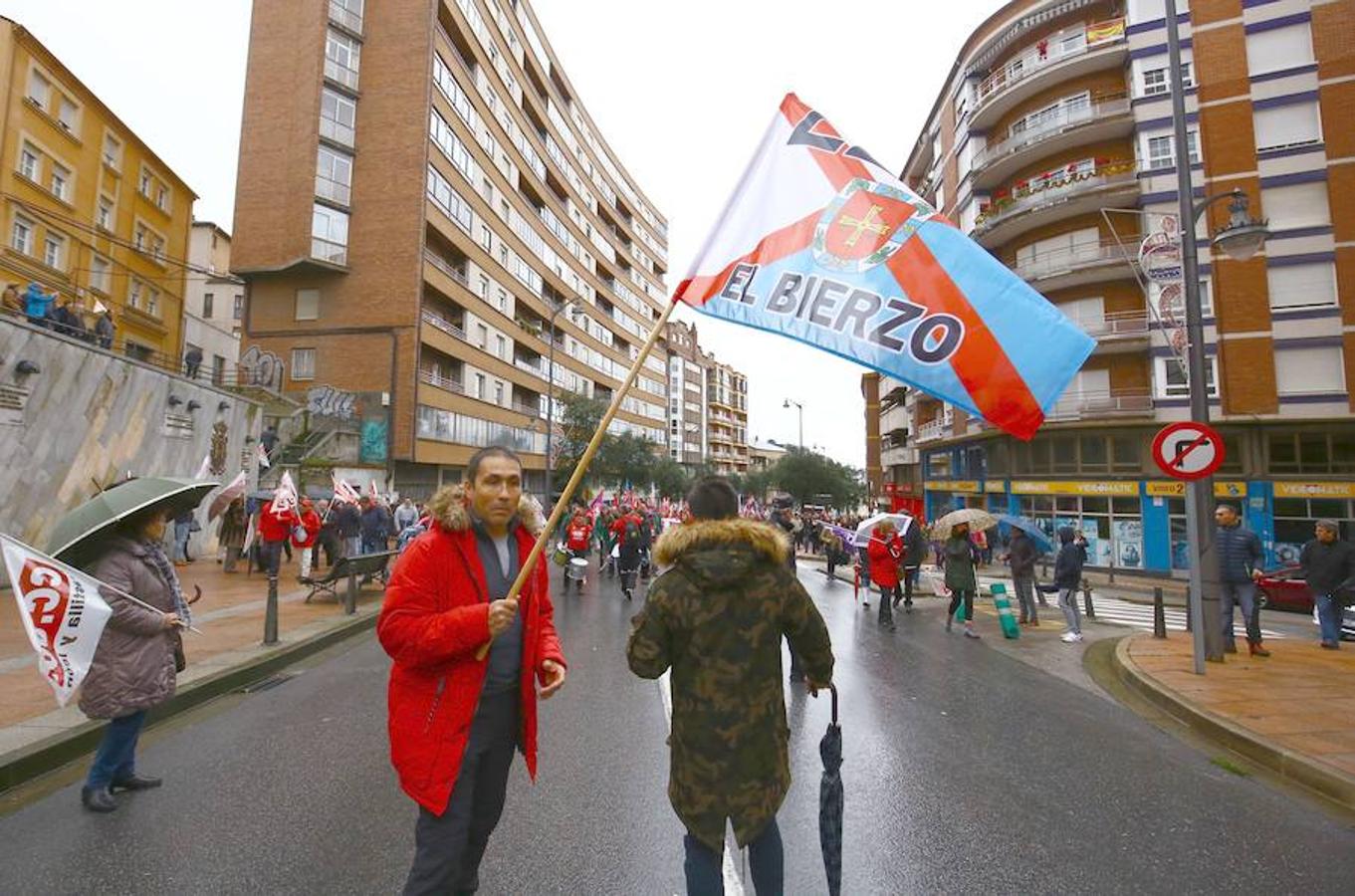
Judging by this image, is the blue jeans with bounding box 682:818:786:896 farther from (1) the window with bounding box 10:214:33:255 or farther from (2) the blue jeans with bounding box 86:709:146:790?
(1) the window with bounding box 10:214:33:255

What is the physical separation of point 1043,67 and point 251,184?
3579 cm

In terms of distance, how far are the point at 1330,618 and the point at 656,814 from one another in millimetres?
10227

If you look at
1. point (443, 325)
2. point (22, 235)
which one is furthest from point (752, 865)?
point (22, 235)

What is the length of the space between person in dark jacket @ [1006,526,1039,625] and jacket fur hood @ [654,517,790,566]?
10.1 meters

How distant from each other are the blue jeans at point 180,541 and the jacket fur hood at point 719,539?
1692 cm

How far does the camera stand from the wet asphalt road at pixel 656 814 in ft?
10.5

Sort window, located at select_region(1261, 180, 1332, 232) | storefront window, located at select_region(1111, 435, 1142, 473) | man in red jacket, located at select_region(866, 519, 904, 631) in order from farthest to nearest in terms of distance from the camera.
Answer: storefront window, located at select_region(1111, 435, 1142, 473), window, located at select_region(1261, 180, 1332, 232), man in red jacket, located at select_region(866, 519, 904, 631)

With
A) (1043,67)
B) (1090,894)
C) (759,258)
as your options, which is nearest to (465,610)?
(759,258)

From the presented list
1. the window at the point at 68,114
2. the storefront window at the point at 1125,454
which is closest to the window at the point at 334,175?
the window at the point at 68,114

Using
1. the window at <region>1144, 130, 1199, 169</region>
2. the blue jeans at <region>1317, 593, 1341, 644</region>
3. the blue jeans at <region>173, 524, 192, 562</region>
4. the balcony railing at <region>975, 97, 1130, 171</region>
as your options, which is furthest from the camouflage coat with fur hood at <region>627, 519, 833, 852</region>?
the balcony railing at <region>975, 97, 1130, 171</region>

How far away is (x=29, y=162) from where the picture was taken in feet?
80.5

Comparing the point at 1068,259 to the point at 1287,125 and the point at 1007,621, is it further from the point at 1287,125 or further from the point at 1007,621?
the point at 1007,621

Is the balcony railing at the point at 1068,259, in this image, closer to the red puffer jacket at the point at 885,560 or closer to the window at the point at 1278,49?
the window at the point at 1278,49

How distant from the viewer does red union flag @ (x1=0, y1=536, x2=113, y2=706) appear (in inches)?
136
